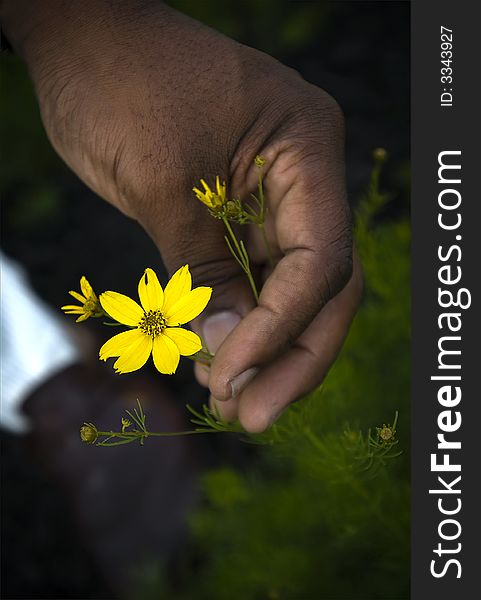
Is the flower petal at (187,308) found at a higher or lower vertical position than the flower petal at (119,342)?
higher

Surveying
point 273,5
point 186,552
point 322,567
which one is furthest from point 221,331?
point 273,5

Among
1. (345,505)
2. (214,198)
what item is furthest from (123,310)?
(345,505)

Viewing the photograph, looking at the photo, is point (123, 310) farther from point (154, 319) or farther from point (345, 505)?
point (345, 505)

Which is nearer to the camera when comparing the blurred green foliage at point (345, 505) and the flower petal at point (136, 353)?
the flower petal at point (136, 353)

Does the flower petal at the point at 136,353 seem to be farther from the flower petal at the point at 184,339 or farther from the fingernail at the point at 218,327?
the fingernail at the point at 218,327

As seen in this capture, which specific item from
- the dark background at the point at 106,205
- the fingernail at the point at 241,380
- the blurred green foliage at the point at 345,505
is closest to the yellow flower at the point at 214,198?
the fingernail at the point at 241,380

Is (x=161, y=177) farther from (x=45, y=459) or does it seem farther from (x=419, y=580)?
(x=45, y=459)
